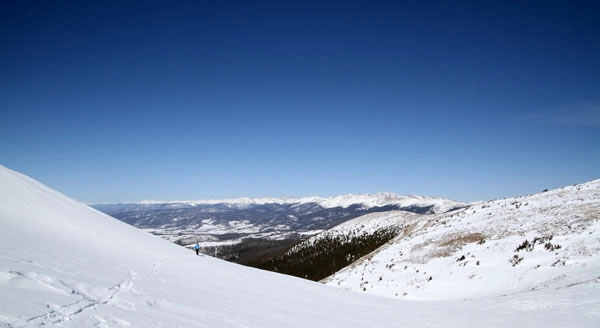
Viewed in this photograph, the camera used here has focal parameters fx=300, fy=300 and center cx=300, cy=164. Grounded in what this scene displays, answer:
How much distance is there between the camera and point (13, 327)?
3.99 meters

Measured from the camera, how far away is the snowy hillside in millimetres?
15727

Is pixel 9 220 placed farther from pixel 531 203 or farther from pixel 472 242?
pixel 531 203

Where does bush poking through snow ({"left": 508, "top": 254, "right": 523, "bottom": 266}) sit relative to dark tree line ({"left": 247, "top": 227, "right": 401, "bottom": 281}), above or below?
above

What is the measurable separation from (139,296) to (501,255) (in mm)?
23040

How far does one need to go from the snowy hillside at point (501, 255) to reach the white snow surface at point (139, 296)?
2.33 metres

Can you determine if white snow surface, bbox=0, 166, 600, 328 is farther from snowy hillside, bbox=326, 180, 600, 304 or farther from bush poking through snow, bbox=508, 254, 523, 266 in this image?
bush poking through snow, bbox=508, 254, 523, 266

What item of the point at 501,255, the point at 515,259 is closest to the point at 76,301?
the point at 515,259

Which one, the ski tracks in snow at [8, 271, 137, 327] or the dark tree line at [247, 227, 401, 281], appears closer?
the ski tracks in snow at [8, 271, 137, 327]

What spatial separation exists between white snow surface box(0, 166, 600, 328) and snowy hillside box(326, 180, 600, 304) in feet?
7.65

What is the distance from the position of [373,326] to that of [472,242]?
20.7 m

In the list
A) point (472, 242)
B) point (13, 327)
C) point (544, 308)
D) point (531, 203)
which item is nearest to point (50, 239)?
point (13, 327)

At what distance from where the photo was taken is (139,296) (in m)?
7.36

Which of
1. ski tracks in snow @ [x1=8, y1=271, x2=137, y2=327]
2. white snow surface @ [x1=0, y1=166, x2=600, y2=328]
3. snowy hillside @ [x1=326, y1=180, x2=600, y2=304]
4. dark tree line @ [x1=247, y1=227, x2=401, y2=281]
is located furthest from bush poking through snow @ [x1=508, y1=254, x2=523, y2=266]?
dark tree line @ [x1=247, y1=227, x2=401, y2=281]

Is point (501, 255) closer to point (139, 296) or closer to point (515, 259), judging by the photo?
point (515, 259)
